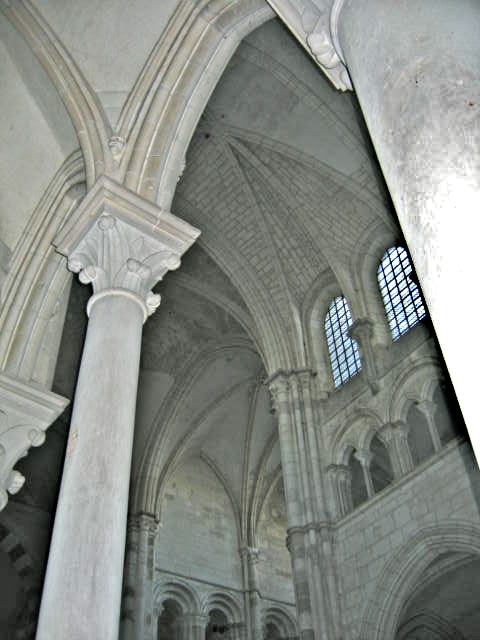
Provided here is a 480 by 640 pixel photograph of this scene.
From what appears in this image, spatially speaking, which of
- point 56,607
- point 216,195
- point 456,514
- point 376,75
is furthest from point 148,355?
point 376,75

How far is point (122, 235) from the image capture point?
595cm

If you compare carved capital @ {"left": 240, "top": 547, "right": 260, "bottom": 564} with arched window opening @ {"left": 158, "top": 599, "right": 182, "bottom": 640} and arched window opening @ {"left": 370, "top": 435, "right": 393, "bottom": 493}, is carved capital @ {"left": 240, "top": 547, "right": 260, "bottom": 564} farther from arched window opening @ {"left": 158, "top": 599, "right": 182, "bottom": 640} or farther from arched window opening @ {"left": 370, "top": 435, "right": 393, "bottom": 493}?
arched window opening @ {"left": 370, "top": 435, "right": 393, "bottom": 493}

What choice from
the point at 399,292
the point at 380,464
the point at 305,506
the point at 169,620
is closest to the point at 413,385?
the point at 399,292

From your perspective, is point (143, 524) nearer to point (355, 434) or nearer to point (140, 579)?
point (140, 579)

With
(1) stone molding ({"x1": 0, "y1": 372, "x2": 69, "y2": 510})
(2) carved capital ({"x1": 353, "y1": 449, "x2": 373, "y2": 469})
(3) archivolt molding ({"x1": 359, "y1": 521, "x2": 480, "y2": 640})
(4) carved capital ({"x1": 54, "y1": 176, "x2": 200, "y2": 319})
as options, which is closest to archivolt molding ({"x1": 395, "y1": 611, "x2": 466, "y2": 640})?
(3) archivolt molding ({"x1": 359, "y1": 521, "x2": 480, "y2": 640})

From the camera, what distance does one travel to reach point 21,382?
7.21 meters

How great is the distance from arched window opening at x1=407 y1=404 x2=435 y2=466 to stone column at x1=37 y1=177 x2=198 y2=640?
249 inches

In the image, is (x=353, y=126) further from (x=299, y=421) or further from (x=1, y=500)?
(x=1, y=500)

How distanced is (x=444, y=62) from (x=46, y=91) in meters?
6.01

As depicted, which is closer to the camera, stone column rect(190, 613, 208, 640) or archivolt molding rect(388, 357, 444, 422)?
archivolt molding rect(388, 357, 444, 422)

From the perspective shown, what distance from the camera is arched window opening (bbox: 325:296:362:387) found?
1279 cm

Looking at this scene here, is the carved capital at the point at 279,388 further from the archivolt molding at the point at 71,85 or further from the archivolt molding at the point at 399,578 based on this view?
the archivolt molding at the point at 71,85

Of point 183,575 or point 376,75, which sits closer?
point 376,75

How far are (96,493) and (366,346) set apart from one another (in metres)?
8.23
